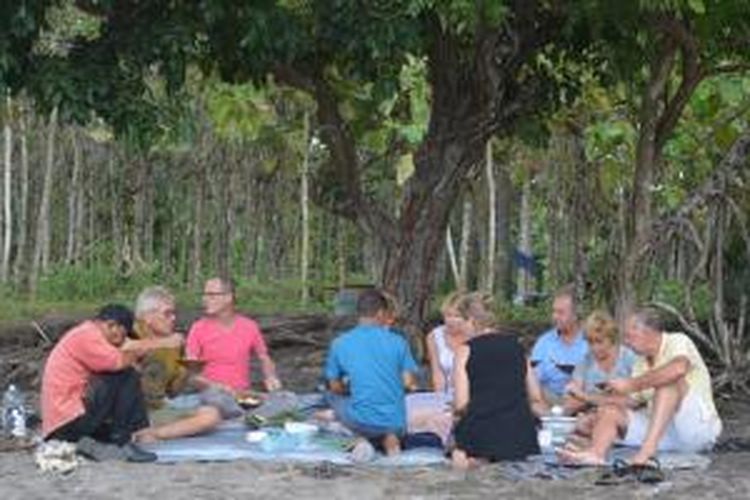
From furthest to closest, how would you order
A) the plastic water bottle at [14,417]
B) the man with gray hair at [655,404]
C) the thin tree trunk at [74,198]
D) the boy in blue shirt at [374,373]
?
1. the thin tree trunk at [74,198]
2. the plastic water bottle at [14,417]
3. the boy in blue shirt at [374,373]
4. the man with gray hair at [655,404]

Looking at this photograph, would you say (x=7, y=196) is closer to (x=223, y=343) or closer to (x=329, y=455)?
(x=223, y=343)

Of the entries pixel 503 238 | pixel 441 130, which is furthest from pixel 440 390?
pixel 503 238

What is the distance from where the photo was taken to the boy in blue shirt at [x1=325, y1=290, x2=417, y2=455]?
7758 millimetres

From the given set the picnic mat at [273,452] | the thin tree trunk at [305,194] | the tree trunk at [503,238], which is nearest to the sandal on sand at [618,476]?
the picnic mat at [273,452]

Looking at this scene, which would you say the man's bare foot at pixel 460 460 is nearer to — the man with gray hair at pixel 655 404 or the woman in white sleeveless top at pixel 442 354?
the man with gray hair at pixel 655 404

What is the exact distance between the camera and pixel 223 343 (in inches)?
353

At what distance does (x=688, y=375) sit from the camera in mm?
7570

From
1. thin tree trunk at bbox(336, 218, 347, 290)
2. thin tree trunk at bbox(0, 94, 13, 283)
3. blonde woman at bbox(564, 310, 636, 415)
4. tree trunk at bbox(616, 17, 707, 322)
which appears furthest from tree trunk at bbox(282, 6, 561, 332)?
thin tree trunk at bbox(336, 218, 347, 290)

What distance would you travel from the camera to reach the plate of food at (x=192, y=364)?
8.86 metres

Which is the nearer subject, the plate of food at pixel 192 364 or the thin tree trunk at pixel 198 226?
the plate of food at pixel 192 364

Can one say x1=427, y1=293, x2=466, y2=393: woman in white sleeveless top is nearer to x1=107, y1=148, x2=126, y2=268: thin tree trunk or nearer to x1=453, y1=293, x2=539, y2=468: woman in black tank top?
x1=453, y1=293, x2=539, y2=468: woman in black tank top

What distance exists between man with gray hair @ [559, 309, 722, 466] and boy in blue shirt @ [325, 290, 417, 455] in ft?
3.09

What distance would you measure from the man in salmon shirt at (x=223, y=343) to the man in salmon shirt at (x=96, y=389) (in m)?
1.22

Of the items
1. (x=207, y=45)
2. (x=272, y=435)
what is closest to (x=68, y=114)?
(x=207, y=45)
